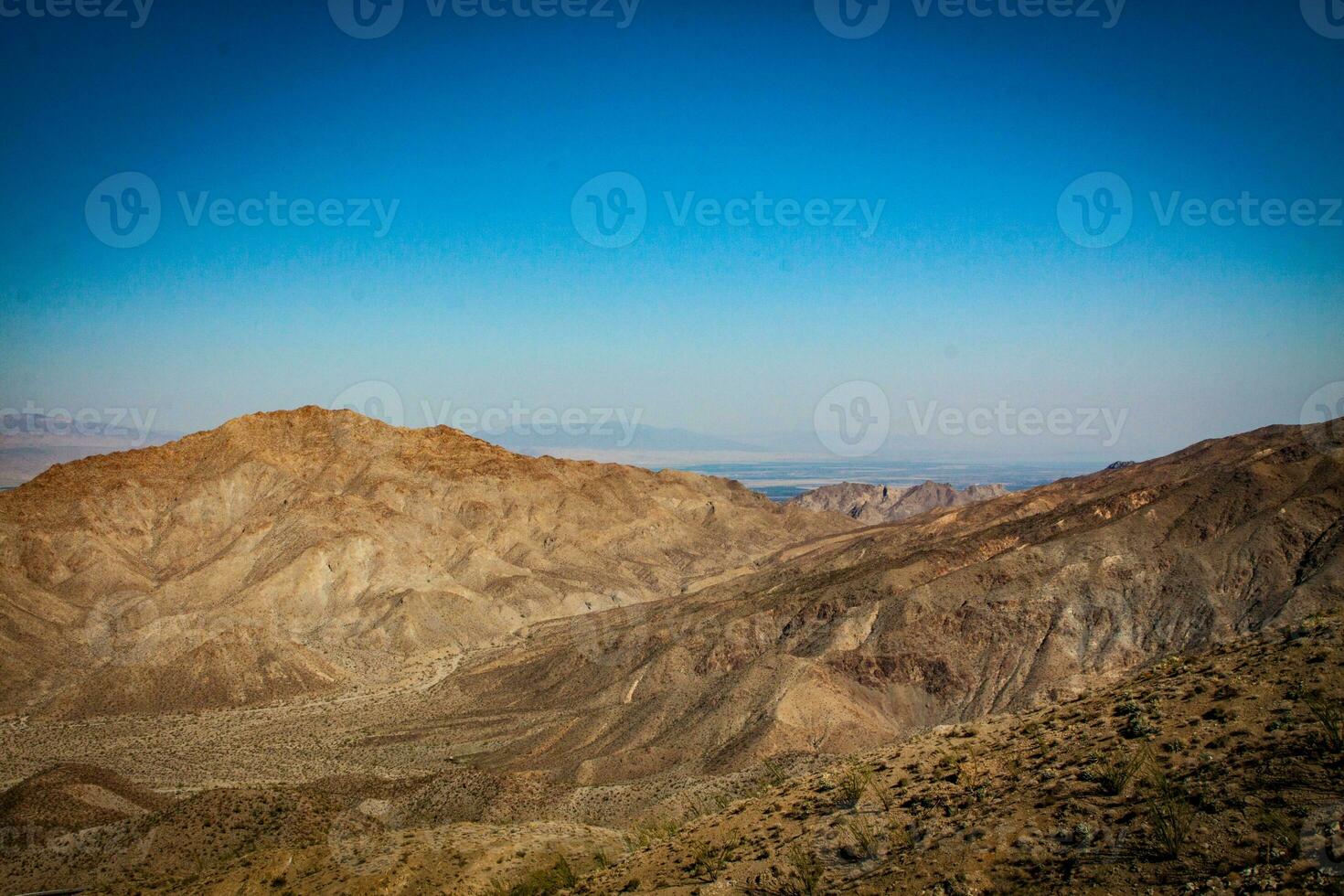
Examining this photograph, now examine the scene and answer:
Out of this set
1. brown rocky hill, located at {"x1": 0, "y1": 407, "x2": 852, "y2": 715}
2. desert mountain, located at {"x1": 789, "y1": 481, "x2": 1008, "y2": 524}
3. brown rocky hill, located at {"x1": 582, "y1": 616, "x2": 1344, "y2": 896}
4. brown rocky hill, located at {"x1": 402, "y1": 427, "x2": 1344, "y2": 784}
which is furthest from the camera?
desert mountain, located at {"x1": 789, "y1": 481, "x2": 1008, "y2": 524}

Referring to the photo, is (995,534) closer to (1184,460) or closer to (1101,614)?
(1101,614)

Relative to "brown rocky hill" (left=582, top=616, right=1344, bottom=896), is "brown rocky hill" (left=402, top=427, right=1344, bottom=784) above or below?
below

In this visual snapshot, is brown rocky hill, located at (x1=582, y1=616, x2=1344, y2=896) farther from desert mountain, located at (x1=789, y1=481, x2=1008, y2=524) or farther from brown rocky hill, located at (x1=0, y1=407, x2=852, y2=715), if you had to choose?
desert mountain, located at (x1=789, y1=481, x2=1008, y2=524)

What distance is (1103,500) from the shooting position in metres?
62.1

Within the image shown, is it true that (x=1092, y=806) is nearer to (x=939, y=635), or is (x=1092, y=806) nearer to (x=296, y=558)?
(x=939, y=635)

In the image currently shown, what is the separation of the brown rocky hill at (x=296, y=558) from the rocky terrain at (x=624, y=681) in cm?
43

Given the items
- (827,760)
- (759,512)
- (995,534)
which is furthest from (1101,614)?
(759,512)

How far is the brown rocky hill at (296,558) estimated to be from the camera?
2507 inches

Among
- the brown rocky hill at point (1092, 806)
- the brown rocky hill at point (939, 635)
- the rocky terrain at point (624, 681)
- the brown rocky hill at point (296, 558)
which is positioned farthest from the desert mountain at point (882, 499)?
the brown rocky hill at point (1092, 806)

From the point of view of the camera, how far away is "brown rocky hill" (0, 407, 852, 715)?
209 feet

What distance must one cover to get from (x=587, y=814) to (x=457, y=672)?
37076 millimetres

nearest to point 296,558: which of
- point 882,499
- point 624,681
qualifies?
point 624,681

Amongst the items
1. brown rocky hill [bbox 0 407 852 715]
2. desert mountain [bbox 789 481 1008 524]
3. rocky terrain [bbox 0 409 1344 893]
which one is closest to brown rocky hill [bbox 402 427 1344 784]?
rocky terrain [bbox 0 409 1344 893]

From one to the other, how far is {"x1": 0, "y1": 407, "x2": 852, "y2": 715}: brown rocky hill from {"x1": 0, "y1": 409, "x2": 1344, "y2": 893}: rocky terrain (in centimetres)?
43
